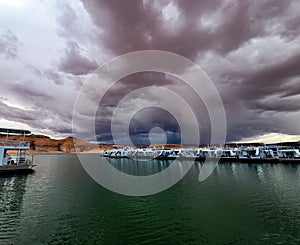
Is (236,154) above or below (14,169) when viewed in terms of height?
above

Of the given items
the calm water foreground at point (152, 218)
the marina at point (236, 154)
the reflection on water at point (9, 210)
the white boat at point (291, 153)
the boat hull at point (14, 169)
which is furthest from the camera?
the marina at point (236, 154)

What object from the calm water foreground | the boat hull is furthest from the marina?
the boat hull

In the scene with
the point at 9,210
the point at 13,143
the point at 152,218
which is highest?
the point at 13,143

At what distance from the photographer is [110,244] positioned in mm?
14898

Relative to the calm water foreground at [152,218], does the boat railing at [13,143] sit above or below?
above

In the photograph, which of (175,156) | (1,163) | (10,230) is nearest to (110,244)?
(10,230)

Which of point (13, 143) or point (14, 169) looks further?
point (14, 169)

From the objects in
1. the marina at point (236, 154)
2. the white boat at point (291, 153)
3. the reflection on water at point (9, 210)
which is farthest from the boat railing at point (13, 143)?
the white boat at point (291, 153)

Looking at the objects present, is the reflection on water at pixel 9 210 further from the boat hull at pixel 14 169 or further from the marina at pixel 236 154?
the marina at pixel 236 154

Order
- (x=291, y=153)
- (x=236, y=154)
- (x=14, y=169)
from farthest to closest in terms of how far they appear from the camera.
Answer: (x=236, y=154) → (x=291, y=153) → (x=14, y=169)

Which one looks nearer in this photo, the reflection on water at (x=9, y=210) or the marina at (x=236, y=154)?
the reflection on water at (x=9, y=210)

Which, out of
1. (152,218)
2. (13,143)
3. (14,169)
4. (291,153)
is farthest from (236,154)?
(13,143)

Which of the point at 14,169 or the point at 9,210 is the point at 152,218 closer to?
the point at 9,210

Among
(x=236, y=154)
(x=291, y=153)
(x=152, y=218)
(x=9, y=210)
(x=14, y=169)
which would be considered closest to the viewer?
(x=152, y=218)
